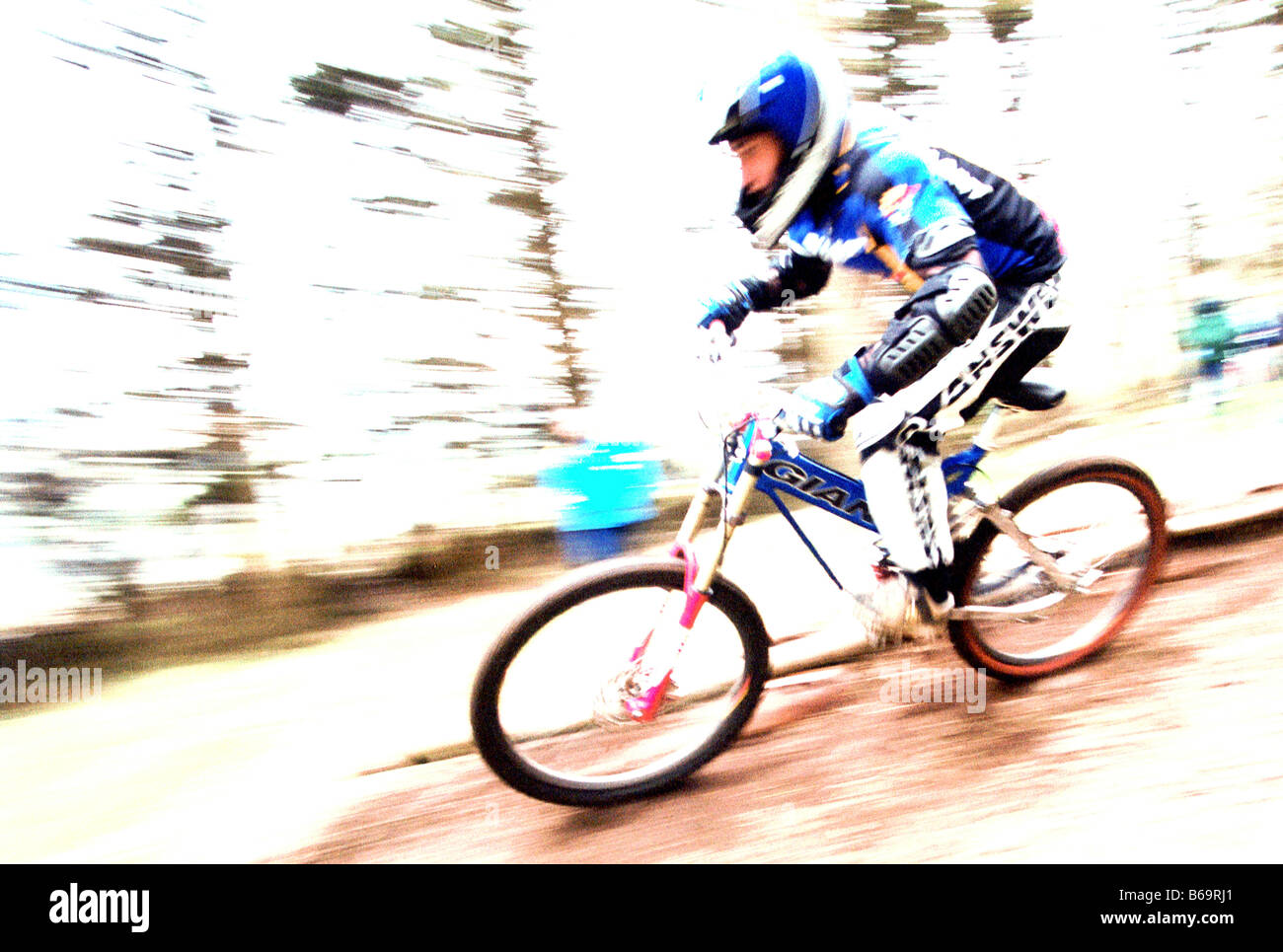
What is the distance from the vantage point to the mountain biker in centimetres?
188

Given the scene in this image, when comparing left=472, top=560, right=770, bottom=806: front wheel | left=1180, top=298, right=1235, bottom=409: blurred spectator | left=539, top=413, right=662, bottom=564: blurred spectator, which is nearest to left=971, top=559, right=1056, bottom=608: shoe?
left=472, top=560, right=770, bottom=806: front wheel

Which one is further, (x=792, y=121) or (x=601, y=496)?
(x=601, y=496)

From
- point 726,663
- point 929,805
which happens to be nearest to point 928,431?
point 726,663

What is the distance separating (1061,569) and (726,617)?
4.25 feet

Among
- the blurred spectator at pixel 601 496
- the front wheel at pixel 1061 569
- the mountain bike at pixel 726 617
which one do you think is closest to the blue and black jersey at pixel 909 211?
the mountain bike at pixel 726 617

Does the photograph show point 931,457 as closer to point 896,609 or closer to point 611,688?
point 896,609

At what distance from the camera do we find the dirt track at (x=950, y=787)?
2047 millimetres

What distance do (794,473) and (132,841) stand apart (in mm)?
2420

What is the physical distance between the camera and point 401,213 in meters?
3.97

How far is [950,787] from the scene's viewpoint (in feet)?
7.37

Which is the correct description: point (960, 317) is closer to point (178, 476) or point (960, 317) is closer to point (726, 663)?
point (726, 663)
